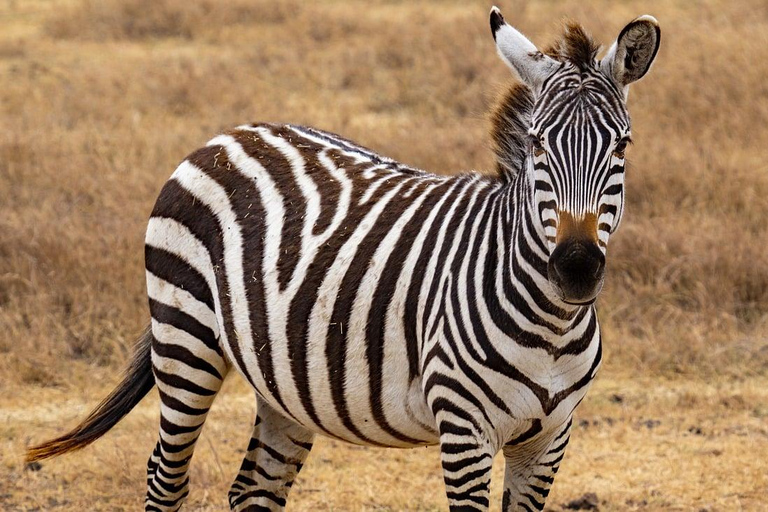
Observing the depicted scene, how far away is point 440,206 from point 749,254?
412cm

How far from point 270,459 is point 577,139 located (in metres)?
2.15

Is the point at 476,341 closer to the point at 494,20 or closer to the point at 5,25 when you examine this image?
the point at 494,20

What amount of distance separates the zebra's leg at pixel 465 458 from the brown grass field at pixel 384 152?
1.10m

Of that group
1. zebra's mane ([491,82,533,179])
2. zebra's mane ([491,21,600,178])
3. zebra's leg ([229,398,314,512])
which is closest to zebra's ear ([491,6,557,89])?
zebra's mane ([491,21,600,178])

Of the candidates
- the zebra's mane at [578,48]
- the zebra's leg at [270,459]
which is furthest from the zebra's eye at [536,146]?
the zebra's leg at [270,459]

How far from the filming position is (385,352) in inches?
144

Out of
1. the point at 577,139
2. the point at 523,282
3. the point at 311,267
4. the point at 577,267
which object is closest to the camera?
the point at 577,267

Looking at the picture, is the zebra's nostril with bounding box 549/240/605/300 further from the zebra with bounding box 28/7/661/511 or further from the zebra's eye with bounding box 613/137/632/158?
the zebra's eye with bounding box 613/137/632/158

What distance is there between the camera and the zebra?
10.4ft

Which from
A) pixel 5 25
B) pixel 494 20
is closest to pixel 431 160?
pixel 494 20

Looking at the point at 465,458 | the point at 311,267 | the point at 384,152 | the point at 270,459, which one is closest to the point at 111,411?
the point at 270,459

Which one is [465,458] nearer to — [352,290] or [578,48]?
[352,290]

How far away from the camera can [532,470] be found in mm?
3670

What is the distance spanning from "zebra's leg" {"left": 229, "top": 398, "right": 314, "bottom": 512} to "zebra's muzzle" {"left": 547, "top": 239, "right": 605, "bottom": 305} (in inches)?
74.2
